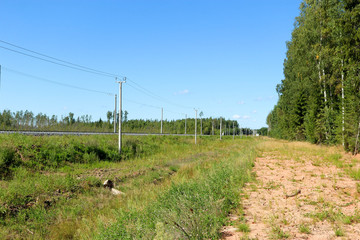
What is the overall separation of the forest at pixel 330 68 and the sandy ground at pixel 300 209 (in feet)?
33.3

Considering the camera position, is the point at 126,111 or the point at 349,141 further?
the point at 126,111

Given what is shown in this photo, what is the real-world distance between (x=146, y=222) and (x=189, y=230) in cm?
114

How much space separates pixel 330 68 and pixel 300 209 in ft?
74.2

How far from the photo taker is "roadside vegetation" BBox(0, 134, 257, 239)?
220 inches

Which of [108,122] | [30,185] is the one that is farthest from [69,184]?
[108,122]

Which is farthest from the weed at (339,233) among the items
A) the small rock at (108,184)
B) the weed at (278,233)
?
the small rock at (108,184)

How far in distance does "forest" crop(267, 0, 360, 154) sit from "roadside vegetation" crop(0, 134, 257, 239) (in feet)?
32.9

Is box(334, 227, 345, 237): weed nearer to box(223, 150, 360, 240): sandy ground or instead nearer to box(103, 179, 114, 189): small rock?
box(223, 150, 360, 240): sandy ground

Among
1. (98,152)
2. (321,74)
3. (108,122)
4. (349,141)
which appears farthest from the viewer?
(108,122)

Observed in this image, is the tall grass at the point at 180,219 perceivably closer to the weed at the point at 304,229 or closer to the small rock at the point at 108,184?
the weed at the point at 304,229

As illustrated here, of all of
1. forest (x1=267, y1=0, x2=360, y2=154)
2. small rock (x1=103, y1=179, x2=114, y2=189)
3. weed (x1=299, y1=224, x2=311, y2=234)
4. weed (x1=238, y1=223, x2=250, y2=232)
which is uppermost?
forest (x1=267, y1=0, x2=360, y2=154)

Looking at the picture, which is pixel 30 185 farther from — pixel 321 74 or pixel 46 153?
pixel 321 74

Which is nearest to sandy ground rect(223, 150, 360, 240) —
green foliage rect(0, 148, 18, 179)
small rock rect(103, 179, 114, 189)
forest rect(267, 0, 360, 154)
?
small rock rect(103, 179, 114, 189)

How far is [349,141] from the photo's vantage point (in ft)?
63.3
